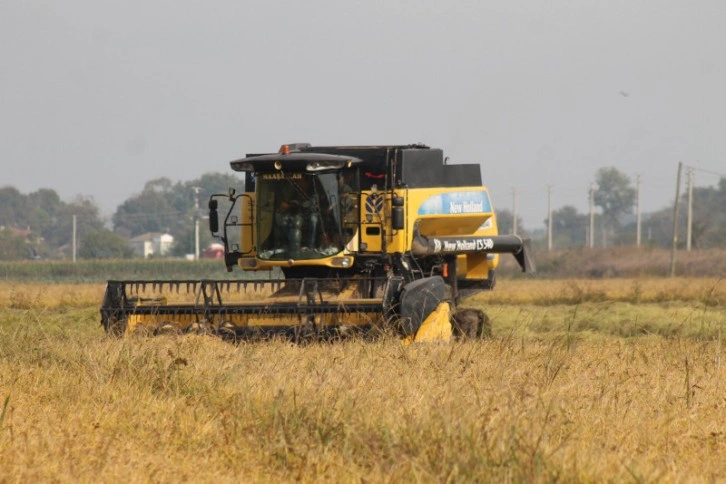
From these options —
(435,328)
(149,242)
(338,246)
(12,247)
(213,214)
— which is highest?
(213,214)

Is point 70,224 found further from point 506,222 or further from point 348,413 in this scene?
point 348,413

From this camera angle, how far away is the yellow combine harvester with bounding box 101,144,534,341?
14.0m

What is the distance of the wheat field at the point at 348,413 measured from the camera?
6605 millimetres

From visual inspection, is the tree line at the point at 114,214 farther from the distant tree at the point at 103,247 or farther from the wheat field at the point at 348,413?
the wheat field at the point at 348,413

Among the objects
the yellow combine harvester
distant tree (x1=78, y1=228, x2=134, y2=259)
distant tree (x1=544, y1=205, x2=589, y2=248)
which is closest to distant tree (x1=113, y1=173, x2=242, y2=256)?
distant tree (x1=78, y1=228, x2=134, y2=259)

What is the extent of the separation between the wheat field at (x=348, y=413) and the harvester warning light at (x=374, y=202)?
3519 mm

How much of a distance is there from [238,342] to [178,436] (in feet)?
19.3

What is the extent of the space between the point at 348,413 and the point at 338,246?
803 centimetres

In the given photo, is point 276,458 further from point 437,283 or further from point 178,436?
point 437,283

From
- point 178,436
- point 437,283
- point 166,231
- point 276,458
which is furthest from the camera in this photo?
point 166,231

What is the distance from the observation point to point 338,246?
15.7 m

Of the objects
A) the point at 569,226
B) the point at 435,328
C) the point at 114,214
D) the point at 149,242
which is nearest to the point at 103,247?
the point at 149,242

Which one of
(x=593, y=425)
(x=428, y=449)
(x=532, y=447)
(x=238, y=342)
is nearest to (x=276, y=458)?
(x=428, y=449)

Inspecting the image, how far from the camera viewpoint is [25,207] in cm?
16350
